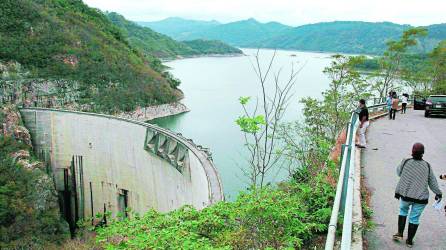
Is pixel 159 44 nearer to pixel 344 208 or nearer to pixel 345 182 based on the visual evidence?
pixel 345 182

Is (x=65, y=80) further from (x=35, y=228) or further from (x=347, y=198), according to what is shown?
(x=347, y=198)

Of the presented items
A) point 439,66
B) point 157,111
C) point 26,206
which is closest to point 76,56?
point 157,111

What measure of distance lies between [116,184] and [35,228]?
18.8ft

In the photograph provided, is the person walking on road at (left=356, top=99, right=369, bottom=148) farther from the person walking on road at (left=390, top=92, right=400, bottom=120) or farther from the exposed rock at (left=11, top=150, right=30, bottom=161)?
the exposed rock at (left=11, top=150, right=30, bottom=161)

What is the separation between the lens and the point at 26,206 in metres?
26.0

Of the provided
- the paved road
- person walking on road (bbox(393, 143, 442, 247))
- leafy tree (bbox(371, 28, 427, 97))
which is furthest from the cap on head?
leafy tree (bbox(371, 28, 427, 97))

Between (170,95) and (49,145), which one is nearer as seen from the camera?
(49,145)

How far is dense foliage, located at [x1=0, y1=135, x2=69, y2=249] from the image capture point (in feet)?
80.2

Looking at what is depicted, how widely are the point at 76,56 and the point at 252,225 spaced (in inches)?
2211

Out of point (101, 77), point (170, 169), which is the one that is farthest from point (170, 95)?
point (170, 169)

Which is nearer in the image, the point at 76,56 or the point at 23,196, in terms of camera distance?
the point at 23,196

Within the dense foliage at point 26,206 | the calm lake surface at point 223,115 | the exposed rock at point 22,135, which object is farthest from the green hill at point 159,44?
the dense foliage at point 26,206

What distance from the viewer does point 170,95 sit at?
62312mm

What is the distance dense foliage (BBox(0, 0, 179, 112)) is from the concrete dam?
23.6 metres
